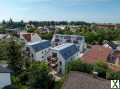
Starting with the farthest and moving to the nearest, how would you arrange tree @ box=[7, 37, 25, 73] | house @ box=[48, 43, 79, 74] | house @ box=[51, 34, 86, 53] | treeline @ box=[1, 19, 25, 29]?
treeline @ box=[1, 19, 25, 29] < house @ box=[51, 34, 86, 53] < house @ box=[48, 43, 79, 74] < tree @ box=[7, 37, 25, 73]

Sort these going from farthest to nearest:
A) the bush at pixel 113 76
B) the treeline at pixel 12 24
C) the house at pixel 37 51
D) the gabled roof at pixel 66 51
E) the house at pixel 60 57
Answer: the treeline at pixel 12 24 → the house at pixel 37 51 → the gabled roof at pixel 66 51 → the house at pixel 60 57 → the bush at pixel 113 76

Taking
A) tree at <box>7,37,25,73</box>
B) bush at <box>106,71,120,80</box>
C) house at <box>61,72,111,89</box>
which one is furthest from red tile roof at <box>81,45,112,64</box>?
house at <box>61,72,111,89</box>

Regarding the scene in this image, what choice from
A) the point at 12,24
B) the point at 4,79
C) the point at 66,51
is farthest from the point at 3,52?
the point at 12,24

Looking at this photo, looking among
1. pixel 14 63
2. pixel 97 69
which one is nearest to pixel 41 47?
pixel 14 63

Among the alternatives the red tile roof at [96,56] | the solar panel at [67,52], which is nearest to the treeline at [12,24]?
the solar panel at [67,52]

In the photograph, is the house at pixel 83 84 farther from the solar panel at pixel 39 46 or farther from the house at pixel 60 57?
the solar panel at pixel 39 46

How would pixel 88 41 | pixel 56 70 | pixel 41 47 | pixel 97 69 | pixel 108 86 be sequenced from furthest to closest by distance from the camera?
1. pixel 88 41
2. pixel 41 47
3. pixel 56 70
4. pixel 97 69
5. pixel 108 86

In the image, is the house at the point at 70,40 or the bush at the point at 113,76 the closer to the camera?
the bush at the point at 113,76

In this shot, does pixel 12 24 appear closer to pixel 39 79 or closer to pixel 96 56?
pixel 96 56

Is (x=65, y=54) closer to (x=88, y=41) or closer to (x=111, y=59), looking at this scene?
(x=111, y=59)

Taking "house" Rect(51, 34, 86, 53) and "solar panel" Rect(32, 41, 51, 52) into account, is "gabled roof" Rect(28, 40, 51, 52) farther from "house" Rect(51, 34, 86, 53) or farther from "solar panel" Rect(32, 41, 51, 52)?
"house" Rect(51, 34, 86, 53)

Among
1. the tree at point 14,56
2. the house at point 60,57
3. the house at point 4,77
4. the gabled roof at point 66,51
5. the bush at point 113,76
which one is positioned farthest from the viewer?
the gabled roof at point 66,51
